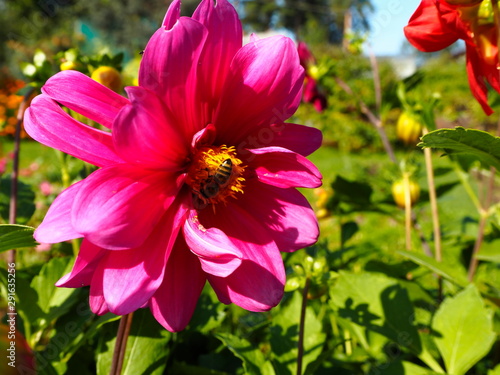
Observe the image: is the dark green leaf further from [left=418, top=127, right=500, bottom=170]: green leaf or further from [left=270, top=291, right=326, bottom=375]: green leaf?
[left=418, top=127, right=500, bottom=170]: green leaf

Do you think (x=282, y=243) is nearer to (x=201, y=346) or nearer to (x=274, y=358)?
(x=274, y=358)

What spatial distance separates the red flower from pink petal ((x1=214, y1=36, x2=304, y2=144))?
0.14 meters

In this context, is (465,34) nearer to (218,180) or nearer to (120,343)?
(218,180)

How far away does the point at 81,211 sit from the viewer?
15.4 inches

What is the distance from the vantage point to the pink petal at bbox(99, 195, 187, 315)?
0.40 meters

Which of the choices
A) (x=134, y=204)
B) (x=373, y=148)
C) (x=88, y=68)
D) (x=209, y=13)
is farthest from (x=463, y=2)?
(x=373, y=148)

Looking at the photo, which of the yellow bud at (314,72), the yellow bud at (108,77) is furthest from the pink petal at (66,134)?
the yellow bud at (314,72)

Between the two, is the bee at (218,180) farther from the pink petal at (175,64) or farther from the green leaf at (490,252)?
the green leaf at (490,252)

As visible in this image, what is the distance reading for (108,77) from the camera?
2.11ft

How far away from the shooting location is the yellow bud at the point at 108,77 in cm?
64

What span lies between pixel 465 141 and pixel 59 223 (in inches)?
15.1

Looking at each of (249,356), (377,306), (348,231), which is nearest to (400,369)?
(377,306)

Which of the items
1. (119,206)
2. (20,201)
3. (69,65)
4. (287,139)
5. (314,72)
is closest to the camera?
(119,206)

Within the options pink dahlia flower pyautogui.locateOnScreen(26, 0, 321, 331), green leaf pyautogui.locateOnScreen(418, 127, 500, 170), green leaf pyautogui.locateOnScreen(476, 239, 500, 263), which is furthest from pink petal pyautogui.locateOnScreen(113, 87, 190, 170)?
green leaf pyautogui.locateOnScreen(476, 239, 500, 263)
